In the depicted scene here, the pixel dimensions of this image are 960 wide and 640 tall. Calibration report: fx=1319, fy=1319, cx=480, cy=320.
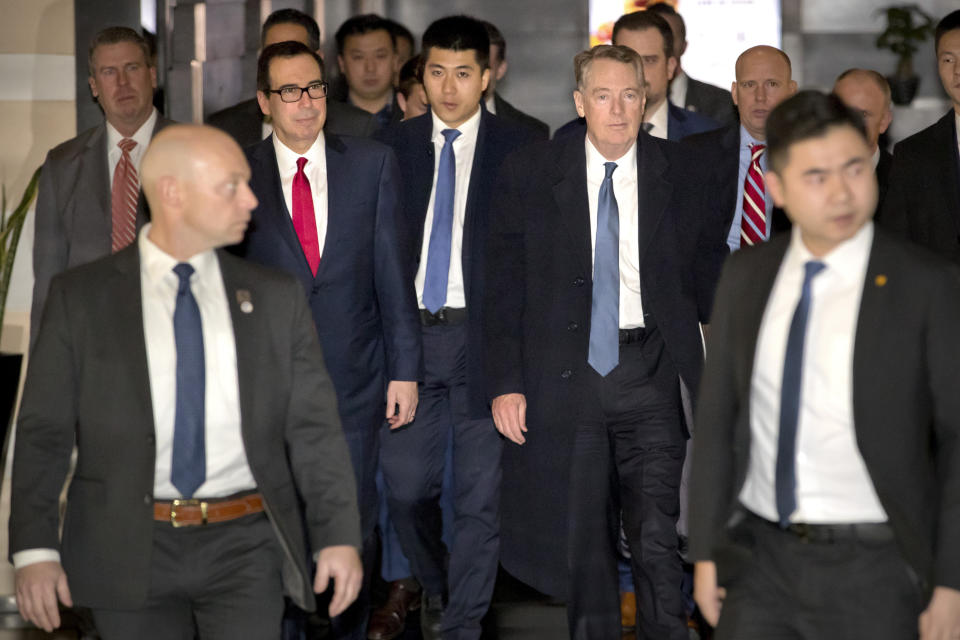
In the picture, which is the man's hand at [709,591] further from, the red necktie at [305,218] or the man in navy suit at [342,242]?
the red necktie at [305,218]

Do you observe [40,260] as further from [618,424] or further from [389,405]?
[618,424]

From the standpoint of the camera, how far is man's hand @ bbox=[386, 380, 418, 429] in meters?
4.55

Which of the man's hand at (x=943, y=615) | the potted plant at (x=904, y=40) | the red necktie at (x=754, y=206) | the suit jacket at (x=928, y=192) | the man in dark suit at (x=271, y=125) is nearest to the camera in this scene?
the man's hand at (x=943, y=615)

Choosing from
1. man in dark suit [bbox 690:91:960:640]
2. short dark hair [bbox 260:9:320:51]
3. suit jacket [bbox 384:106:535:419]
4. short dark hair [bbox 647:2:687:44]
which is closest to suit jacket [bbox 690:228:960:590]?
man in dark suit [bbox 690:91:960:640]

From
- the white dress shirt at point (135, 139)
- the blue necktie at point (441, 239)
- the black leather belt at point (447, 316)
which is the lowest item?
the black leather belt at point (447, 316)

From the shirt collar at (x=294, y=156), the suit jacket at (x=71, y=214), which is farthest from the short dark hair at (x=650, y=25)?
the suit jacket at (x=71, y=214)

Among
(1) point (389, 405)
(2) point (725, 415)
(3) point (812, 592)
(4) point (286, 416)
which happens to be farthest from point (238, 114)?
(3) point (812, 592)

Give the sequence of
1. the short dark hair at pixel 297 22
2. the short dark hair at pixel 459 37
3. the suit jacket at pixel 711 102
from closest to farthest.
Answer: the short dark hair at pixel 459 37 → the short dark hair at pixel 297 22 → the suit jacket at pixel 711 102

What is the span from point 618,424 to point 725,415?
1276 millimetres

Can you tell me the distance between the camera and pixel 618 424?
4.24m

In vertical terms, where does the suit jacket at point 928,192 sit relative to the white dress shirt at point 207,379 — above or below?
above

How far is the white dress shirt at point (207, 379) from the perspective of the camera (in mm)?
3092

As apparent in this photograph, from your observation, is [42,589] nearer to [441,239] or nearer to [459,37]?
[441,239]

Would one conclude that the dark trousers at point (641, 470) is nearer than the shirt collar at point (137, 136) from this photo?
Yes
